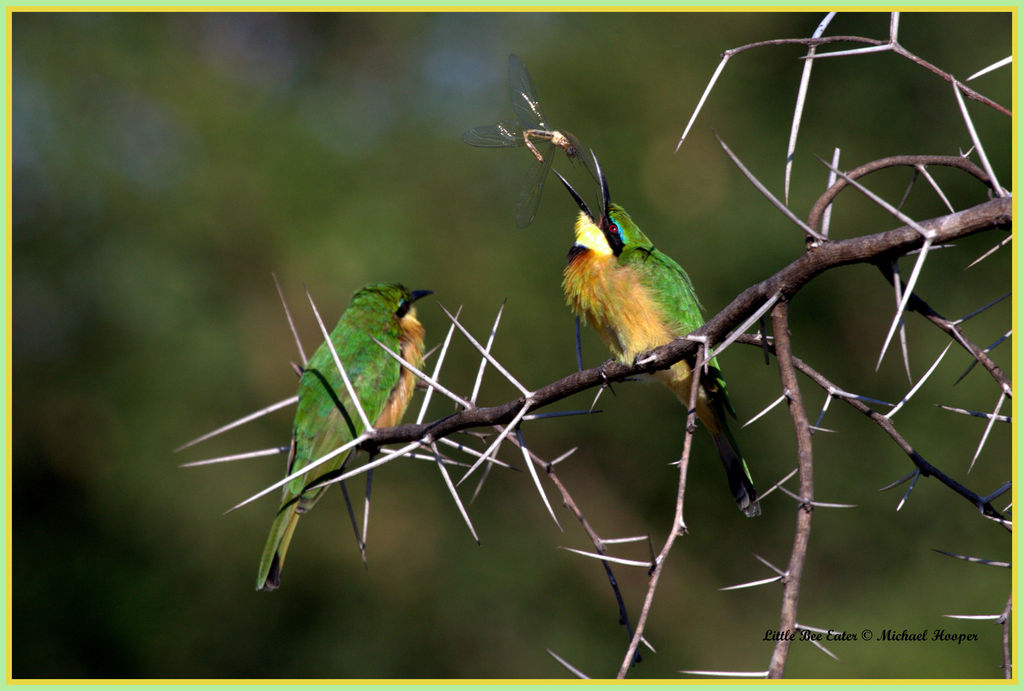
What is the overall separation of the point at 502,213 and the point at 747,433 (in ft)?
9.69

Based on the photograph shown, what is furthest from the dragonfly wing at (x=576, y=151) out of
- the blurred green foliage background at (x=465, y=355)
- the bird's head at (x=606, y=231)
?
the blurred green foliage background at (x=465, y=355)

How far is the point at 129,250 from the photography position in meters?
8.44

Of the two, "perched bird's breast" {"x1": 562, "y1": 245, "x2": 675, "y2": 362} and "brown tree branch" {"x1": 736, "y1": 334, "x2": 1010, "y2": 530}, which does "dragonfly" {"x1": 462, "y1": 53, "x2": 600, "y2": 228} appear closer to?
"perched bird's breast" {"x1": 562, "y1": 245, "x2": 675, "y2": 362}

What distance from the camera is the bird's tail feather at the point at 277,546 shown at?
315 cm

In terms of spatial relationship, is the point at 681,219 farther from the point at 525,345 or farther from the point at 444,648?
the point at 444,648

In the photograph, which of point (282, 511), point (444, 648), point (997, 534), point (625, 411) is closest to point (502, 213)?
point (625, 411)

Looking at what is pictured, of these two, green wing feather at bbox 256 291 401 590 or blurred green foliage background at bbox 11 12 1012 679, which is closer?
green wing feather at bbox 256 291 401 590

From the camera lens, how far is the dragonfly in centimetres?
265

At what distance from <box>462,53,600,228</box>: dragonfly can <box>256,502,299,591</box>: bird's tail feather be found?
53.6 inches

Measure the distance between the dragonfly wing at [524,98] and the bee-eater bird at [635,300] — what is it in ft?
0.91

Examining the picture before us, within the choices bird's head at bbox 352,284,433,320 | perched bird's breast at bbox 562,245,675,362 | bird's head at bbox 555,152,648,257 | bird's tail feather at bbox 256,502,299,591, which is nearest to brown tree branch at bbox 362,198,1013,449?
perched bird's breast at bbox 562,245,675,362

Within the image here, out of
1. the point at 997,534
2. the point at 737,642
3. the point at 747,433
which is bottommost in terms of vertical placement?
the point at 737,642

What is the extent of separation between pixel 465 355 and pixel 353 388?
458 cm

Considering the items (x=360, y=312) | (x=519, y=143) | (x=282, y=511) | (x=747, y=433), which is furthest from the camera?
(x=747, y=433)
